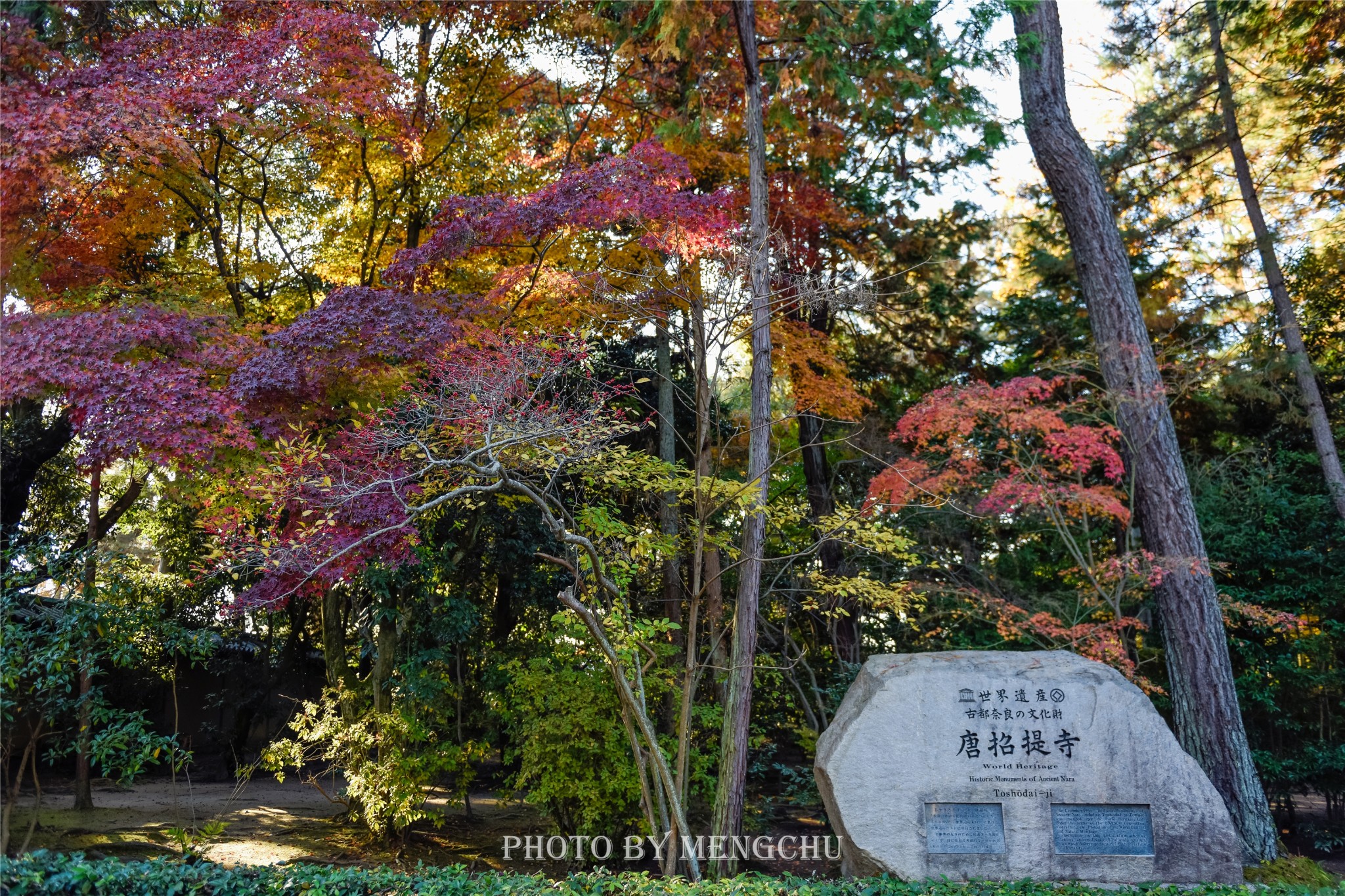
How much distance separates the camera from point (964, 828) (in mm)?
5227

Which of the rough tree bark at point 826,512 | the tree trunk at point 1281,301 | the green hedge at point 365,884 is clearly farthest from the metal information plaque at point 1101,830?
the tree trunk at point 1281,301

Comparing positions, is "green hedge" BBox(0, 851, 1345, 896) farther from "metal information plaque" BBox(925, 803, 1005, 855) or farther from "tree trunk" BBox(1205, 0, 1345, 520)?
"tree trunk" BBox(1205, 0, 1345, 520)

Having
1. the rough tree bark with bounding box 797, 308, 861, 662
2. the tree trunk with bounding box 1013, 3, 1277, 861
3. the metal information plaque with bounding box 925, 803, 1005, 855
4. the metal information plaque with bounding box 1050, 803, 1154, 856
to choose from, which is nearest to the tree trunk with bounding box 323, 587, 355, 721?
the rough tree bark with bounding box 797, 308, 861, 662

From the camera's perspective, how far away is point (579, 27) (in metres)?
8.81

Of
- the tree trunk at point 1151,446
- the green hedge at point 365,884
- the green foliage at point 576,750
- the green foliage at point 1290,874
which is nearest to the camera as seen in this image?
the green hedge at point 365,884

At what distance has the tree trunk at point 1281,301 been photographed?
8531 mm

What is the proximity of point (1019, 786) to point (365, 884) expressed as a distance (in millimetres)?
3807

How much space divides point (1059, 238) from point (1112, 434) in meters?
5.24

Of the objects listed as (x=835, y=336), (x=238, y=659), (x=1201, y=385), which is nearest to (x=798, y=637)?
(x=835, y=336)

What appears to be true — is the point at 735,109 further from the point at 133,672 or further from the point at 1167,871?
the point at 133,672

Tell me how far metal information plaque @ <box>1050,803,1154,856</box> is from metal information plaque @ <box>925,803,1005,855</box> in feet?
1.13

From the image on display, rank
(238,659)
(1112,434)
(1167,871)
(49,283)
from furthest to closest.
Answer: (238,659)
(1112,434)
(49,283)
(1167,871)

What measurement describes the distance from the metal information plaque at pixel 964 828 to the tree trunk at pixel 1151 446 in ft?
8.70

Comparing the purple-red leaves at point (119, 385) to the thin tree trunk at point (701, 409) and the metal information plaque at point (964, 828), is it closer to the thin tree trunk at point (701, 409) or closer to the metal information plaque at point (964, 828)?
the thin tree trunk at point (701, 409)
